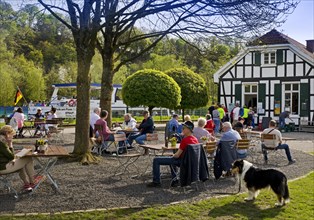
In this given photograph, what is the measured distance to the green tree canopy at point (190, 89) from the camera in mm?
28312

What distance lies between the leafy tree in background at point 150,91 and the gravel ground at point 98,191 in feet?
46.3

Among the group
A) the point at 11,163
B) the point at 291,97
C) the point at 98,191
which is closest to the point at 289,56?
the point at 291,97

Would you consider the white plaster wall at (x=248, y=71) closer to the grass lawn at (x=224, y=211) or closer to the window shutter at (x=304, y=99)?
the window shutter at (x=304, y=99)

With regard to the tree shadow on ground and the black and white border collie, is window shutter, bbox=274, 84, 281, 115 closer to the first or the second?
the black and white border collie

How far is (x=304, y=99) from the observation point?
28.3m

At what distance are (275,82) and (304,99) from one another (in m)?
2.38

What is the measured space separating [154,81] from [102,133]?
1278 centimetres

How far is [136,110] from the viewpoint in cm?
3819

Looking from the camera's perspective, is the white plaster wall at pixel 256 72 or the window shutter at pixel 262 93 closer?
the window shutter at pixel 262 93

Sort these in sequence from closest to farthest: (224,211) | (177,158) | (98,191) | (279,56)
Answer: (224,211)
(98,191)
(177,158)
(279,56)

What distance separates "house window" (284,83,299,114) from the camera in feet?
95.3

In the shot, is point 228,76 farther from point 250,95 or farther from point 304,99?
point 304,99

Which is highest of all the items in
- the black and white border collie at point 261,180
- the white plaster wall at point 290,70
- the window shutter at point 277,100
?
the white plaster wall at point 290,70

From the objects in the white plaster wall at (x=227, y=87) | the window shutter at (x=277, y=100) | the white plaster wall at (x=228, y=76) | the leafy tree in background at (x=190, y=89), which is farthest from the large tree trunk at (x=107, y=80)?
the white plaster wall at (x=228, y=76)
